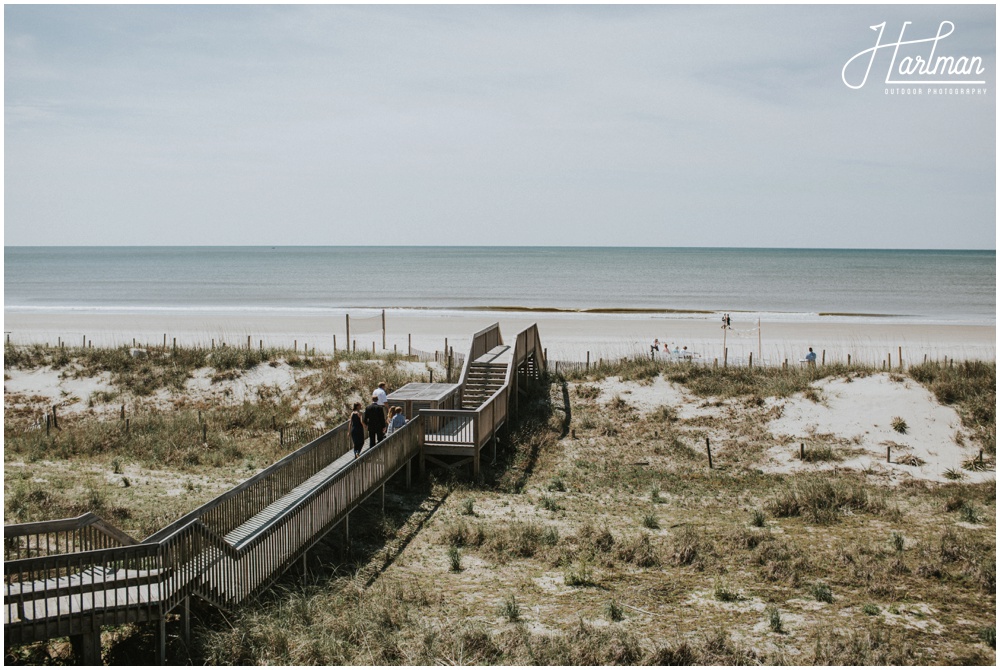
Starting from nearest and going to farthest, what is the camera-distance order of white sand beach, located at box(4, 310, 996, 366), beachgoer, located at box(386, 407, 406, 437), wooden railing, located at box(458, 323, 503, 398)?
beachgoer, located at box(386, 407, 406, 437) < wooden railing, located at box(458, 323, 503, 398) < white sand beach, located at box(4, 310, 996, 366)

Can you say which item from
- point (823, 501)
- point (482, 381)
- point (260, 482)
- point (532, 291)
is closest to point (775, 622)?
point (823, 501)

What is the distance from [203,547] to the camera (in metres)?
10.8

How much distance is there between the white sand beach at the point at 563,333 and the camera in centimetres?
3859

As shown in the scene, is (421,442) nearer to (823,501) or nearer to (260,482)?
(260,482)

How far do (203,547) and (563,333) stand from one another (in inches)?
1455

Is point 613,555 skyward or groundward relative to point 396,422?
groundward

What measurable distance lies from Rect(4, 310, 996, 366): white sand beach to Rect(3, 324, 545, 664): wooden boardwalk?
18301mm

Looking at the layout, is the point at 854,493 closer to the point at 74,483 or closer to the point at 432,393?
the point at 432,393

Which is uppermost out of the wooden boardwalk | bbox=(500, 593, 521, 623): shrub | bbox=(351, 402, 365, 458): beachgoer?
bbox=(351, 402, 365, 458): beachgoer

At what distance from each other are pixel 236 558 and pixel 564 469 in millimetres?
10621

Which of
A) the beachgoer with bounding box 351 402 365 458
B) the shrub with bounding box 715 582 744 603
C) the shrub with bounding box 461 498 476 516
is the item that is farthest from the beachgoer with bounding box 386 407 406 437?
the shrub with bounding box 715 582 744 603

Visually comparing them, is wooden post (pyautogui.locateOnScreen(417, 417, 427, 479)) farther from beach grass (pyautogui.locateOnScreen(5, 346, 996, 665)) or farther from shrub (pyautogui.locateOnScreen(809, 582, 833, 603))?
shrub (pyautogui.locateOnScreen(809, 582, 833, 603))

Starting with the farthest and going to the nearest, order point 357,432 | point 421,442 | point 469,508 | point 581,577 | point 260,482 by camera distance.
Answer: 1. point 421,442
2. point 357,432
3. point 469,508
4. point 260,482
5. point 581,577

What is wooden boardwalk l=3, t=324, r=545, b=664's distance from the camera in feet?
31.6
